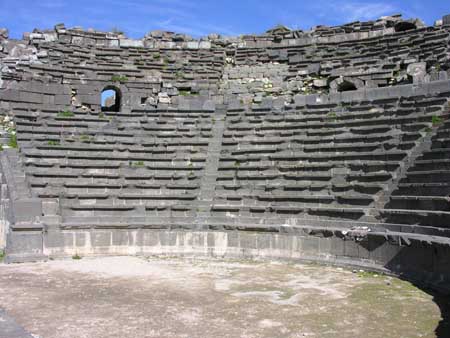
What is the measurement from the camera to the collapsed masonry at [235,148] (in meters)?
11.7

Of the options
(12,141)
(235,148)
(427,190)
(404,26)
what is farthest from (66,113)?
(404,26)

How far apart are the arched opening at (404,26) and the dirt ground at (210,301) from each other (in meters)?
12.4

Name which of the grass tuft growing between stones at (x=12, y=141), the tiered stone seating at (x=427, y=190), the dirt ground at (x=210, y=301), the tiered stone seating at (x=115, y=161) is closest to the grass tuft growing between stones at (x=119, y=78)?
the tiered stone seating at (x=115, y=161)

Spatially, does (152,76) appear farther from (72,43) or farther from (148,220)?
(148,220)

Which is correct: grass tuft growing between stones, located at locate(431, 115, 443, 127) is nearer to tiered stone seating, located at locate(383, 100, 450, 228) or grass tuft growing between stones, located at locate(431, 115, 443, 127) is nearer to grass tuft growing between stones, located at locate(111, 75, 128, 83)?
tiered stone seating, located at locate(383, 100, 450, 228)

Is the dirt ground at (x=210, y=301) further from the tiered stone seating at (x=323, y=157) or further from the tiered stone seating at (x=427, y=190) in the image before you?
the tiered stone seating at (x=323, y=157)

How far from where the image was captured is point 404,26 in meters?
19.9

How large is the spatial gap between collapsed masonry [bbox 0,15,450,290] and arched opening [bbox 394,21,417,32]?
6 cm

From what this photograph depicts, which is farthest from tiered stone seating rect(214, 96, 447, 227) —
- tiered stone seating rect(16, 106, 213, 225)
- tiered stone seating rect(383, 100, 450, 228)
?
tiered stone seating rect(16, 106, 213, 225)

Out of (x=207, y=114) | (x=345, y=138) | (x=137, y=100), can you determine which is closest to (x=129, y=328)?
(x=345, y=138)

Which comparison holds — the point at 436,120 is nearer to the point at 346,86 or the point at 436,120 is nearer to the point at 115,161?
the point at 346,86

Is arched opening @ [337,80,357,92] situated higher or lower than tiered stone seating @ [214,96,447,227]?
higher

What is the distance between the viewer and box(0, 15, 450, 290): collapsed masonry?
1166 centimetres

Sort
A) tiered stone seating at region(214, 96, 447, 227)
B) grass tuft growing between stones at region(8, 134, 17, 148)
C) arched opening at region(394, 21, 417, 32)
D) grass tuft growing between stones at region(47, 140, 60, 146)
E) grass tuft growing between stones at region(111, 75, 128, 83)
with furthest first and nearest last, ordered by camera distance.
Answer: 1. arched opening at region(394, 21, 417, 32)
2. grass tuft growing between stones at region(111, 75, 128, 83)
3. grass tuft growing between stones at region(47, 140, 60, 146)
4. grass tuft growing between stones at region(8, 134, 17, 148)
5. tiered stone seating at region(214, 96, 447, 227)
